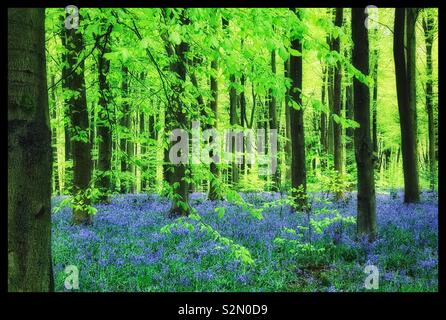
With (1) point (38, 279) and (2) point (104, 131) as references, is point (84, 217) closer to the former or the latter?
(2) point (104, 131)

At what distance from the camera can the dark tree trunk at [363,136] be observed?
385 inches

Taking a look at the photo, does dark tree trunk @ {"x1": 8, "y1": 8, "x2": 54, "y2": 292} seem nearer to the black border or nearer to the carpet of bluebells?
the black border

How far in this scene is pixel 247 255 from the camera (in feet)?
20.3

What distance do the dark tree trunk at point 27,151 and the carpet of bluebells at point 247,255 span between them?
179cm

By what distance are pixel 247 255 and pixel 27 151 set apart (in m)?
3.89

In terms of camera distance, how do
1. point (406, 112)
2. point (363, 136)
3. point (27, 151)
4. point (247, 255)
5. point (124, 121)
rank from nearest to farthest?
1. point (27, 151)
2. point (247, 255)
3. point (363, 136)
4. point (406, 112)
5. point (124, 121)

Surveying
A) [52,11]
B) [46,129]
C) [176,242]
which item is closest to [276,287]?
[176,242]

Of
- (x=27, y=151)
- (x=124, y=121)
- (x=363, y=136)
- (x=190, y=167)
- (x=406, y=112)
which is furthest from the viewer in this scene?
(x=124, y=121)

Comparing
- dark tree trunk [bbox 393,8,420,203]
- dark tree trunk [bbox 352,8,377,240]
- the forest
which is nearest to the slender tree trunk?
the forest

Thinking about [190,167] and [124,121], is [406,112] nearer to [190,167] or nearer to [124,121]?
[190,167]

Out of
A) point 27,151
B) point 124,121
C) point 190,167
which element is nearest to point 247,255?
point 190,167

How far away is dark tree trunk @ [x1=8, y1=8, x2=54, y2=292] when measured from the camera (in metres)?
3.33
